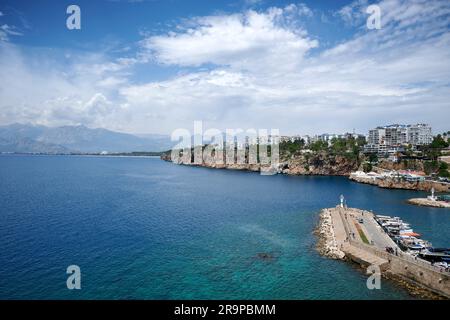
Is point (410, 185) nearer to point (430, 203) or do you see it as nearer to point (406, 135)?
point (430, 203)

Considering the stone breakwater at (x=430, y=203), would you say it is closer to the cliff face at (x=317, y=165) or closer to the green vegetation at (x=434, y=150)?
the green vegetation at (x=434, y=150)

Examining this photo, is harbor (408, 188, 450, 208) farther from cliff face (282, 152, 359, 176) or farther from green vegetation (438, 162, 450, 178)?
cliff face (282, 152, 359, 176)

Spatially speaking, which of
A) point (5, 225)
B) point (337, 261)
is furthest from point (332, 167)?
point (5, 225)

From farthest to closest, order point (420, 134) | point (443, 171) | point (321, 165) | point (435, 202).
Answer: point (420, 134) < point (321, 165) < point (443, 171) < point (435, 202)

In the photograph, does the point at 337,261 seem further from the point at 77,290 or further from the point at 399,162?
the point at 399,162

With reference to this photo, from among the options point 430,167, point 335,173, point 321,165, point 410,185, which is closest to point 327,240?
point 410,185

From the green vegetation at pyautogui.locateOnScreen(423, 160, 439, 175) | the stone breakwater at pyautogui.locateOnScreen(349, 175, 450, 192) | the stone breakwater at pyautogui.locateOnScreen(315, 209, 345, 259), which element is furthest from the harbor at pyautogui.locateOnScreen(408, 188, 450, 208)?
the green vegetation at pyautogui.locateOnScreen(423, 160, 439, 175)
